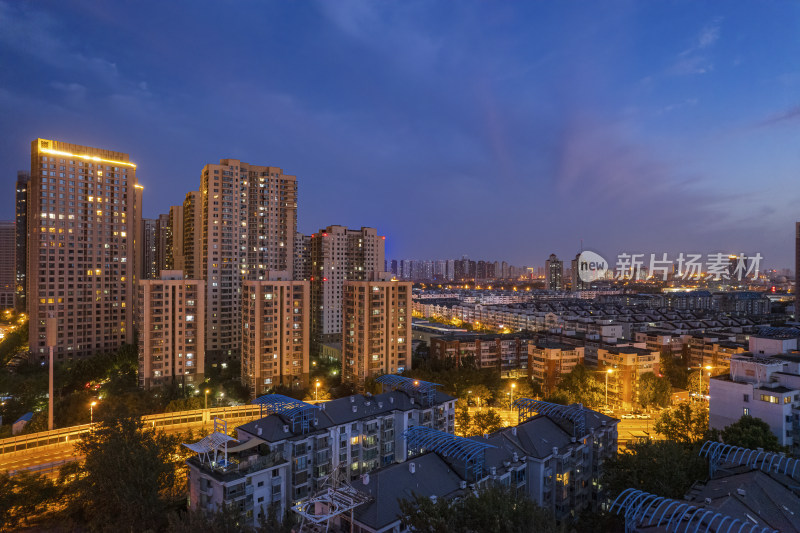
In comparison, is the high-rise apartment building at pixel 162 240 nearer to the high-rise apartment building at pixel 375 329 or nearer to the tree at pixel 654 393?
the high-rise apartment building at pixel 375 329

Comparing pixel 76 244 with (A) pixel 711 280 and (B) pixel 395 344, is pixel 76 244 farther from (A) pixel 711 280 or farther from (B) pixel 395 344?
(A) pixel 711 280

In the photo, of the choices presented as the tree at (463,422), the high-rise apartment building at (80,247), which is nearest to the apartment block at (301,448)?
the tree at (463,422)

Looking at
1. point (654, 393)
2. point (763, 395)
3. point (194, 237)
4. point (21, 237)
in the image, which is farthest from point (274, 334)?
point (21, 237)

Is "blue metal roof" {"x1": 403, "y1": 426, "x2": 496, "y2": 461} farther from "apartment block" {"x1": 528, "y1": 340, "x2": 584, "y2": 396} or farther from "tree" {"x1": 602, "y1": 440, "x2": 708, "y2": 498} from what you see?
"apartment block" {"x1": 528, "y1": 340, "x2": 584, "y2": 396}

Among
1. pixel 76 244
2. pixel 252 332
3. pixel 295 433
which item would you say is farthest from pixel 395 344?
pixel 76 244

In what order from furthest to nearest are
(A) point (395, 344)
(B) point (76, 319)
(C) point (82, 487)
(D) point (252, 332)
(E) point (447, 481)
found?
(B) point (76, 319), (A) point (395, 344), (D) point (252, 332), (C) point (82, 487), (E) point (447, 481)

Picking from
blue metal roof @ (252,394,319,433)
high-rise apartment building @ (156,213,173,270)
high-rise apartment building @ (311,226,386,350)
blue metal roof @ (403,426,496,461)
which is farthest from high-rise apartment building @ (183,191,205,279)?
blue metal roof @ (403,426,496,461)

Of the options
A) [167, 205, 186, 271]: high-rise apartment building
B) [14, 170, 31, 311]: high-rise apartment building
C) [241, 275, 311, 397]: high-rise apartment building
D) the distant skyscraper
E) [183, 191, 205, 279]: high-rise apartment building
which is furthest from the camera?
the distant skyscraper
